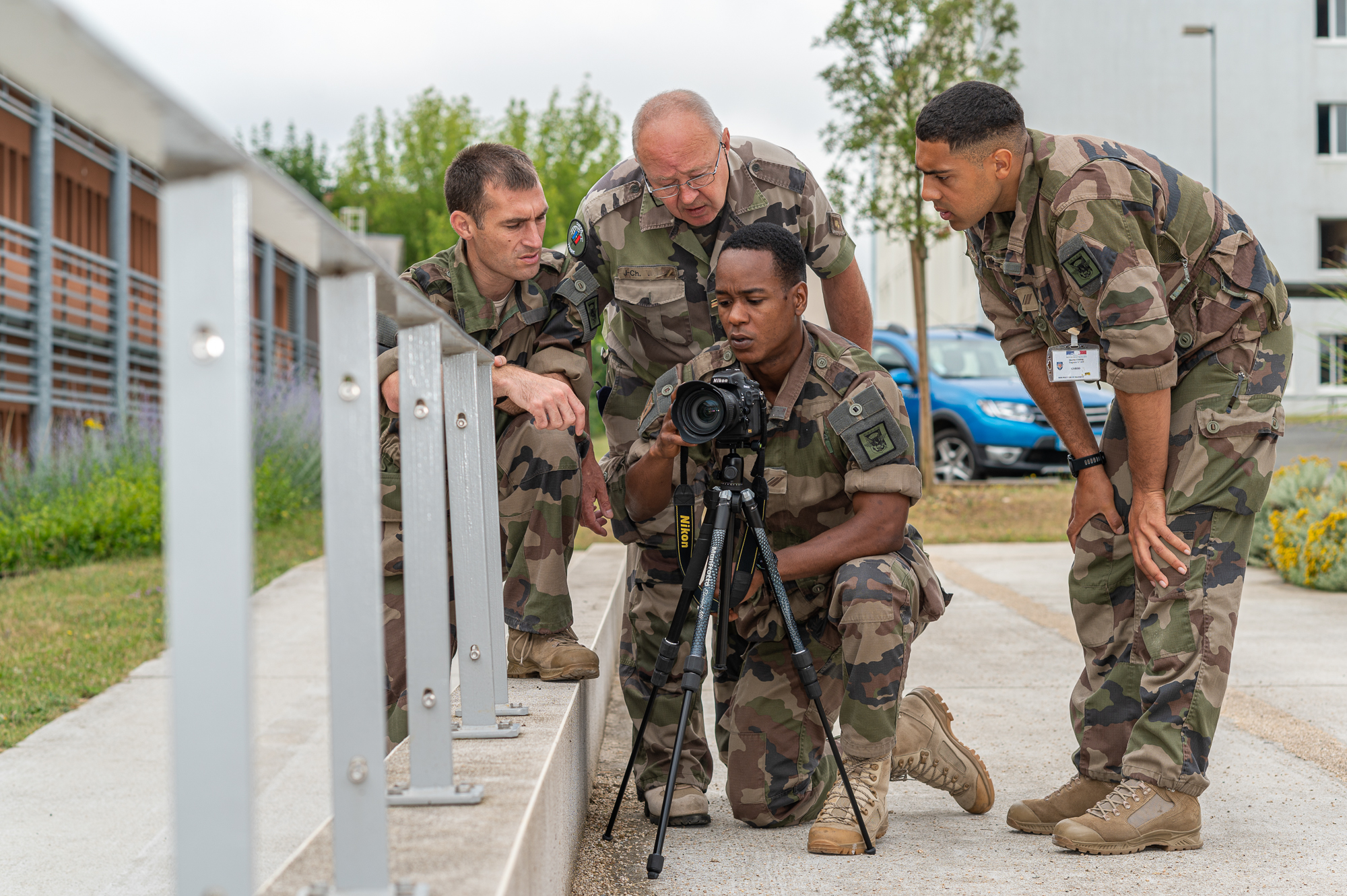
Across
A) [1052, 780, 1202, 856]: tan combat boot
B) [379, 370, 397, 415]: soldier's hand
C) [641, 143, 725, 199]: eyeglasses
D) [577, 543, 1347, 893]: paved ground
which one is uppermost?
[641, 143, 725, 199]: eyeglasses

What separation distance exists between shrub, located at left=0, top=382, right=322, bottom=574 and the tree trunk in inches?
219

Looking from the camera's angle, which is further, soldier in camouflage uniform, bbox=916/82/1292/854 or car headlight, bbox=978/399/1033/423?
car headlight, bbox=978/399/1033/423

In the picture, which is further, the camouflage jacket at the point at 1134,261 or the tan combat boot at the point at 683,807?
the tan combat boot at the point at 683,807

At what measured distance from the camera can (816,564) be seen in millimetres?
2807

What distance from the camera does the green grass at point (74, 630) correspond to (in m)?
4.42

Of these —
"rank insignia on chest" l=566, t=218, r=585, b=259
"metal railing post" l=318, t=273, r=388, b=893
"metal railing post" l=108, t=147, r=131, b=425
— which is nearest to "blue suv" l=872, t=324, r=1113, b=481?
"metal railing post" l=108, t=147, r=131, b=425

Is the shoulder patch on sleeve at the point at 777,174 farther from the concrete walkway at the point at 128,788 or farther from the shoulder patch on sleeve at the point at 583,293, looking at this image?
the concrete walkway at the point at 128,788

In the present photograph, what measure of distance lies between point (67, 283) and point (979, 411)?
31.3ft

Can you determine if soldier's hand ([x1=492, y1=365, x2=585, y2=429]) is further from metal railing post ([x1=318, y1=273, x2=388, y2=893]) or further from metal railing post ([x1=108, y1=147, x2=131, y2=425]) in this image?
metal railing post ([x1=108, y1=147, x2=131, y2=425])

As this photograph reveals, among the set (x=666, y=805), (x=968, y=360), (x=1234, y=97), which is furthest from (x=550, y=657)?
(x=1234, y=97)

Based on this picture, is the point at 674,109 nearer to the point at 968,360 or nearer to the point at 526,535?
the point at 526,535

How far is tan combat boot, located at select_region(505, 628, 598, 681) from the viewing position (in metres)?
2.98

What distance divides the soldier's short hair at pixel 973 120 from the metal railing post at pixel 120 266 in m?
11.9

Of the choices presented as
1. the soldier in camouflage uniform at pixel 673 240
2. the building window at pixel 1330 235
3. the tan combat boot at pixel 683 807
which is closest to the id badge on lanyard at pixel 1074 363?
the soldier in camouflage uniform at pixel 673 240
